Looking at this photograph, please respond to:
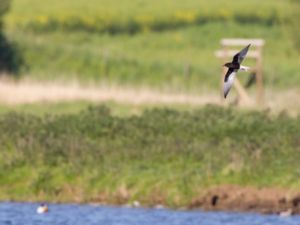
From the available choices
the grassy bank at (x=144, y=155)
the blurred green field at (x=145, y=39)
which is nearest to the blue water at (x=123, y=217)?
the grassy bank at (x=144, y=155)

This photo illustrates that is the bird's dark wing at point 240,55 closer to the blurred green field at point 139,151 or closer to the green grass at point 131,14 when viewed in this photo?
the blurred green field at point 139,151

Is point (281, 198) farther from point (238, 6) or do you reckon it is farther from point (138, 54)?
point (238, 6)

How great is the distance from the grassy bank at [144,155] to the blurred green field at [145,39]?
17.4m

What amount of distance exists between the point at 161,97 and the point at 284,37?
87.9ft

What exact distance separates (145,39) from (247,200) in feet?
124

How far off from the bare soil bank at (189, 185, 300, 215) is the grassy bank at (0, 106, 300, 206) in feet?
0.55

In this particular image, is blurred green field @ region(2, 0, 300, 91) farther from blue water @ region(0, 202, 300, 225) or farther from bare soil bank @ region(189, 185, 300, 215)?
blue water @ region(0, 202, 300, 225)

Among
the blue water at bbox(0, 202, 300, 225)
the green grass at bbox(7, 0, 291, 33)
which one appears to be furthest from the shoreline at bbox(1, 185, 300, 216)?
the green grass at bbox(7, 0, 291, 33)

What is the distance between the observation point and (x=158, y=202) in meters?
25.8

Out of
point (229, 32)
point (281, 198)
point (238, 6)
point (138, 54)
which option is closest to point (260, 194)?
point (281, 198)

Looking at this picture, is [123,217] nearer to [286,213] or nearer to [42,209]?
[42,209]

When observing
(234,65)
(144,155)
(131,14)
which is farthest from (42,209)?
(131,14)

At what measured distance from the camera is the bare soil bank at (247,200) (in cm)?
2514

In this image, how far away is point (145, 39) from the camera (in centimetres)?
6284
